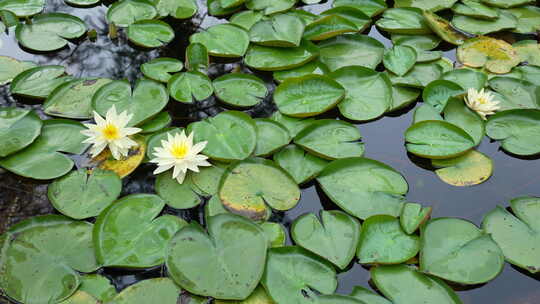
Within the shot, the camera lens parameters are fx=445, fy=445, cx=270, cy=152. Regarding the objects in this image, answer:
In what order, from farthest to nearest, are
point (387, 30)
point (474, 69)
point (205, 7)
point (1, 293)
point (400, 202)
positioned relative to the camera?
point (205, 7)
point (387, 30)
point (474, 69)
point (400, 202)
point (1, 293)

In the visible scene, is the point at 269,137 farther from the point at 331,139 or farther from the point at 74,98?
the point at 74,98

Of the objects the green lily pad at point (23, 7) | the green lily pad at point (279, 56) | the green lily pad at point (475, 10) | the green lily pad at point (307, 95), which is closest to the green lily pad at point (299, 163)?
the green lily pad at point (307, 95)

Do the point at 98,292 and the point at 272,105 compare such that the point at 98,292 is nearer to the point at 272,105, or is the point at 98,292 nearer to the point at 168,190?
the point at 168,190

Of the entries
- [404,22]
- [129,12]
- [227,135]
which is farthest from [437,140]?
[129,12]

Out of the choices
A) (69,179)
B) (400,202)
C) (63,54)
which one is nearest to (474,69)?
(400,202)

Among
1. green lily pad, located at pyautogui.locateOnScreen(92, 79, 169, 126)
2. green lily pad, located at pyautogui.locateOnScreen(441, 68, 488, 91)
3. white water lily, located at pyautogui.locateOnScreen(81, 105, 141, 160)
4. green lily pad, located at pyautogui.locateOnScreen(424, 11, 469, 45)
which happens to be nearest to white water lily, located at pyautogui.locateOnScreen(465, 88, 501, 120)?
green lily pad, located at pyautogui.locateOnScreen(441, 68, 488, 91)

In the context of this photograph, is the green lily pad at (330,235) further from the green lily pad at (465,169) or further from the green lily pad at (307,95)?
the green lily pad at (307,95)

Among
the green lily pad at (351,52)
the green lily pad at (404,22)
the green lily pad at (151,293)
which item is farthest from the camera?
the green lily pad at (404,22)
